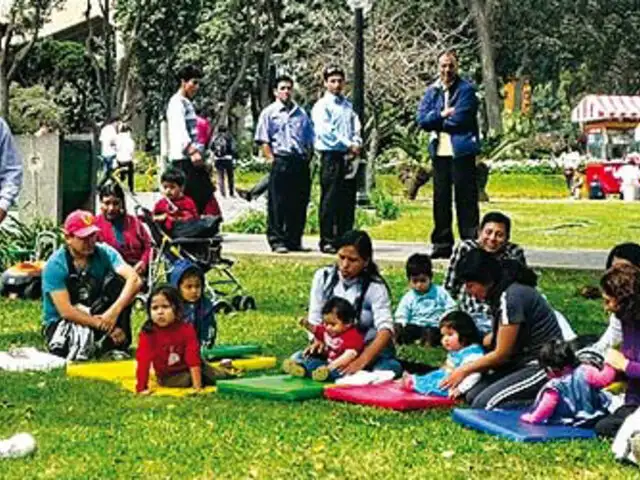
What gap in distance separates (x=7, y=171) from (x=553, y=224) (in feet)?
58.8

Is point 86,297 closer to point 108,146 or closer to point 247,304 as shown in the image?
point 247,304

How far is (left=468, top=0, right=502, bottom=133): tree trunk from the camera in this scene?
4925cm

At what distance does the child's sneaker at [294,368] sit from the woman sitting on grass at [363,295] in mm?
162

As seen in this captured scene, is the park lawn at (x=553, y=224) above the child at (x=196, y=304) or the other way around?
the other way around

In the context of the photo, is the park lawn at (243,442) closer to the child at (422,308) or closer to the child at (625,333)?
the child at (625,333)

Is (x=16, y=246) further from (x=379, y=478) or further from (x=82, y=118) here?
(x=82, y=118)

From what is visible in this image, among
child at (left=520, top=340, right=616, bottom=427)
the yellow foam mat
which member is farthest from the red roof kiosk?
child at (left=520, top=340, right=616, bottom=427)

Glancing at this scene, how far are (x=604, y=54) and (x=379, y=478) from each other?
57.4m

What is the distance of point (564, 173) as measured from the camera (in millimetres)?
45906

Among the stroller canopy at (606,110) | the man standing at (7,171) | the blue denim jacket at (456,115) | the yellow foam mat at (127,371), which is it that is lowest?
the yellow foam mat at (127,371)

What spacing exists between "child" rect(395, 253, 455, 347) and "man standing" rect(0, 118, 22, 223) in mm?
3157

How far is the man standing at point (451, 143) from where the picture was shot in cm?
1600

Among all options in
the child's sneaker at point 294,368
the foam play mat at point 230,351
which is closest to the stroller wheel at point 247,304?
the foam play mat at point 230,351

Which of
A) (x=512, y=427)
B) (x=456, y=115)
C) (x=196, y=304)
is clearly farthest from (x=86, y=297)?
(x=456, y=115)
